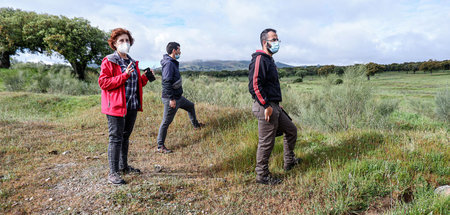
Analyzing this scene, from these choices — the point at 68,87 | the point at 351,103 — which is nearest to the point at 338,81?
the point at 351,103

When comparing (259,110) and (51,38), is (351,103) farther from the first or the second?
(51,38)

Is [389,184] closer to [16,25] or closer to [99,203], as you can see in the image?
[99,203]

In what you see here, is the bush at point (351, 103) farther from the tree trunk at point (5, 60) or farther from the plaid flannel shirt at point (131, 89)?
the tree trunk at point (5, 60)

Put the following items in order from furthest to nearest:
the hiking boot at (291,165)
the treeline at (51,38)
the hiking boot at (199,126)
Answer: the treeline at (51,38), the hiking boot at (199,126), the hiking boot at (291,165)

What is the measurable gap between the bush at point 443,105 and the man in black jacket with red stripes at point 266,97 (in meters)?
15.0

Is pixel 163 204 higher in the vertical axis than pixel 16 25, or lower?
lower

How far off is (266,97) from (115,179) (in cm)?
248

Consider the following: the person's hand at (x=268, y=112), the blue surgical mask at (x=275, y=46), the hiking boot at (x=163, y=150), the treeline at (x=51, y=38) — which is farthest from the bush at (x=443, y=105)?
the treeline at (x=51, y=38)

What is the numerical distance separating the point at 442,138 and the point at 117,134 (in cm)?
599

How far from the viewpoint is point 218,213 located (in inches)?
113

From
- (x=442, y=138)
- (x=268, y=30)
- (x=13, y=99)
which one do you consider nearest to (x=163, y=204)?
(x=268, y=30)

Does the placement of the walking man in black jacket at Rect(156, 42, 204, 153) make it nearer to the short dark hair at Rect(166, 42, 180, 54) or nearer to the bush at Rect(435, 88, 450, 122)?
the short dark hair at Rect(166, 42, 180, 54)

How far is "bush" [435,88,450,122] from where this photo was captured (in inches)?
527

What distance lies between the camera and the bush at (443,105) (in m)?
13.4
